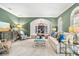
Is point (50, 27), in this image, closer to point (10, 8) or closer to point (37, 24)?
point (37, 24)

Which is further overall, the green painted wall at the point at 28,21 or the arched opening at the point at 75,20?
the green painted wall at the point at 28,21

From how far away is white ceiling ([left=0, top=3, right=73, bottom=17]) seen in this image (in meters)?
2.71

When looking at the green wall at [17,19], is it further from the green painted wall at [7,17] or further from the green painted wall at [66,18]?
the green painted wall at [66,18]

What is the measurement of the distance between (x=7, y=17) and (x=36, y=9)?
709 millimetres

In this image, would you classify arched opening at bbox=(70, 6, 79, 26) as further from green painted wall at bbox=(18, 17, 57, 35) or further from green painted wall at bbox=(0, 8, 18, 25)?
green painted wall at bbox=(0, 8, 18, 25)

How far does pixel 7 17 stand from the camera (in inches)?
113

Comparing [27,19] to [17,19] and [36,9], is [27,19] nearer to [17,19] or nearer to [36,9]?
[17,19]

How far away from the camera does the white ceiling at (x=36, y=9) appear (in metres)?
2.71

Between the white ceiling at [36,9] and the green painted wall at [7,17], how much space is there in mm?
86

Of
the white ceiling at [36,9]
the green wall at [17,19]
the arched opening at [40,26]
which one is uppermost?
the white ceiling at [36,9]

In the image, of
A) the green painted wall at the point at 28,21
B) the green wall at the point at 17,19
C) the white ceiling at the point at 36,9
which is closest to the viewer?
the white ceiling at the point at 36,9

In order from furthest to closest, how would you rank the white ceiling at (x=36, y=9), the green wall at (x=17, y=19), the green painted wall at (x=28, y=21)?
the green painted wall at (x=28, y=21)
the green wall at (x=17, y=19)
the white ceiling at (x=36, y=9)

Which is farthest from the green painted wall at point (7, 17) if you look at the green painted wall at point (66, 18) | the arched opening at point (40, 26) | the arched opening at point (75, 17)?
the arched opening at point (75, 17)

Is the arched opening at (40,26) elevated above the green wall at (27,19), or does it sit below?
below
